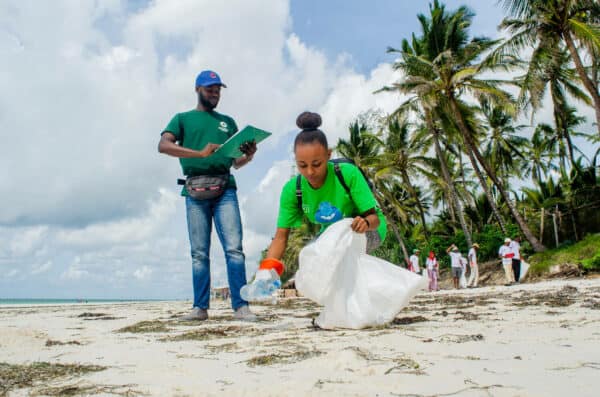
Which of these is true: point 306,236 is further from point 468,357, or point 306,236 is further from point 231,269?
point 468,357

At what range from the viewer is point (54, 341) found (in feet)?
8.87

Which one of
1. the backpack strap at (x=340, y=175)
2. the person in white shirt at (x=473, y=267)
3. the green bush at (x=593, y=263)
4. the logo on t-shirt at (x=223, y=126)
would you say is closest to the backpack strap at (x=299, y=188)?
the backpack strap at (x=340, y=175)

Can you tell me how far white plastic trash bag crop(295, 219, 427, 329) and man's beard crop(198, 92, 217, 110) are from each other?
1804 mm

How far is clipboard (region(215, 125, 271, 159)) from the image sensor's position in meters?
3.58

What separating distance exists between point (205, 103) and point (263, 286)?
6.50 ft

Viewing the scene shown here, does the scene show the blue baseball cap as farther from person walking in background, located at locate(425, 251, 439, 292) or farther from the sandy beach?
person walking in background, located at locate(425, 251, 439, 292)

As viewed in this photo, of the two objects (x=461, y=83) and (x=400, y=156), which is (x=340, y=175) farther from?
(x=400, y=156)

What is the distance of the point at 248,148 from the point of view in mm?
3861

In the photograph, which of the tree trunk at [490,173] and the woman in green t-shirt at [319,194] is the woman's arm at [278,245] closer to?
the woman in green t-shirt at [319,194]

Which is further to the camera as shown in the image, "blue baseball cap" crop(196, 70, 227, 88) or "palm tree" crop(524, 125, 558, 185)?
"palm tree" crop(524, 125, 558, 185)

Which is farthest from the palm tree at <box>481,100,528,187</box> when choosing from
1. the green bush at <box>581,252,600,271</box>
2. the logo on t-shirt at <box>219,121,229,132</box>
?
the logo on t-shirt at <box>219,121,229,132</box>

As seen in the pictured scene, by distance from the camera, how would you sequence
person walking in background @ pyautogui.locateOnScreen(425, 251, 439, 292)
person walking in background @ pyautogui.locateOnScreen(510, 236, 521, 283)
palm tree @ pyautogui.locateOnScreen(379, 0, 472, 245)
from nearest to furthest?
1. person walking in background @ pyautogui.locateOnScreen(510, 236, 521, 283)
2. person walking in background @ pyautogui.locateOnScreen(425, 251, 439, 292)
3. palm tree @ pyautogui.locateOnScreen(379, 0, 472, 245)

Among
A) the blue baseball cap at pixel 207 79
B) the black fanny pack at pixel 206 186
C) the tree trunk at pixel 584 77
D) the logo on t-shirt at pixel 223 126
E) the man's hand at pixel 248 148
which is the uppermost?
the tree trunk at pixel 584 77

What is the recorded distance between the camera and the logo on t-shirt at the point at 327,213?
3.09 meters
